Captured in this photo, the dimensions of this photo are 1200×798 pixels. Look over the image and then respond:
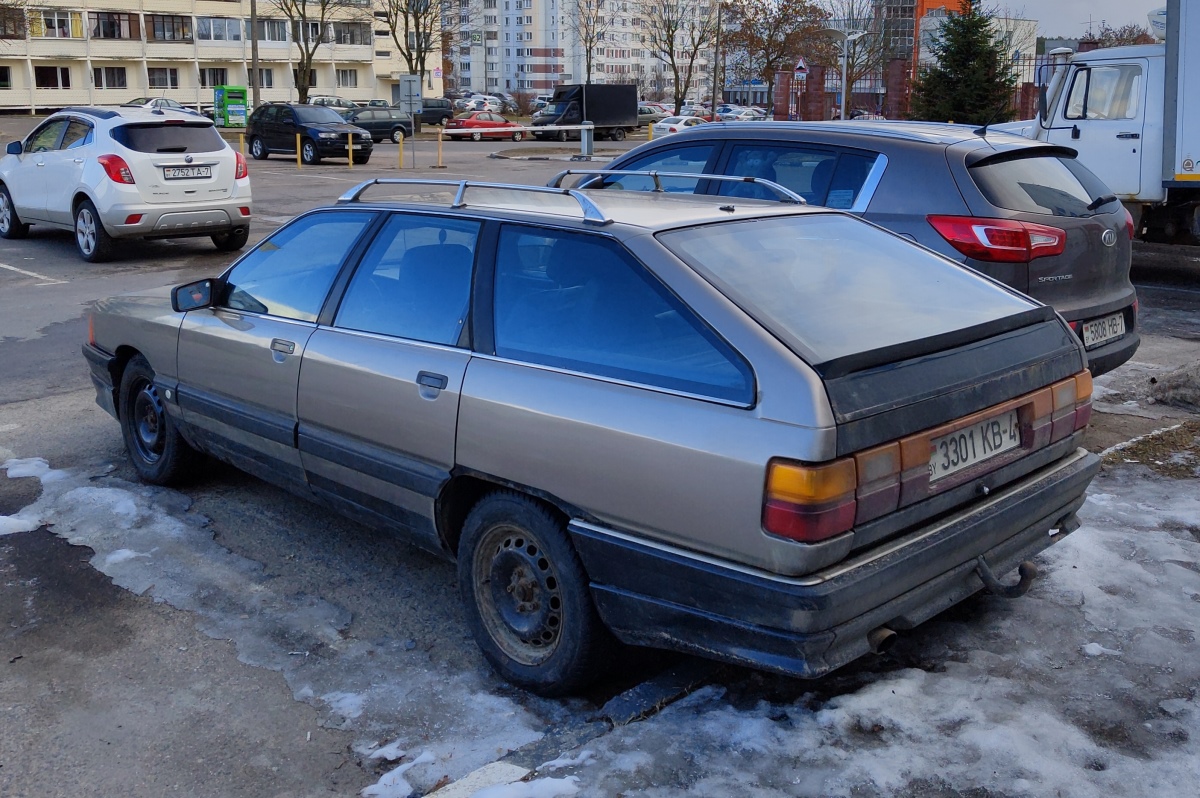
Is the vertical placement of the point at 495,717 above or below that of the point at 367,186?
below

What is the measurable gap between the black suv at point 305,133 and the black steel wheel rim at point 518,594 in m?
29.4

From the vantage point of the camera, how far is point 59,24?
71.1 m

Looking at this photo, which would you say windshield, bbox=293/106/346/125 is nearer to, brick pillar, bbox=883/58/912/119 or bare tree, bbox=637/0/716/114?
brick pillar, bbox=883/58/912/119

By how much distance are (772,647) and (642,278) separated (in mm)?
1186

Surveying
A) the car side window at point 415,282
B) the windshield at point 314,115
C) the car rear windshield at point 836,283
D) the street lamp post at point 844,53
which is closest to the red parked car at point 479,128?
the windshield at point 314,115

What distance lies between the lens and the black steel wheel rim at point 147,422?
18.5 feet

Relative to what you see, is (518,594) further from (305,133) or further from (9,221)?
(305,133)

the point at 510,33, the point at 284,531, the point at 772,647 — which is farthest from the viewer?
the point at 510,33

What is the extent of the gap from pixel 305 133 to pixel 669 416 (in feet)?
102

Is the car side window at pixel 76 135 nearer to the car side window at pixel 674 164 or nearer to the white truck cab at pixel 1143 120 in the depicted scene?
the car side window at pixel 674 164

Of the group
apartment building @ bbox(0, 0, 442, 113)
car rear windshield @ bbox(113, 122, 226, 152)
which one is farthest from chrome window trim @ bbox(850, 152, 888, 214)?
apartment building @ bbox(0, 0, 442, 113)

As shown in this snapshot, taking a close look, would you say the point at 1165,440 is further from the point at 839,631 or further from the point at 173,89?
the point at 173,89

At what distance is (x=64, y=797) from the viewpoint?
10.5ft

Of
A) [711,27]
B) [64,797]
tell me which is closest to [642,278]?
[64,797]
